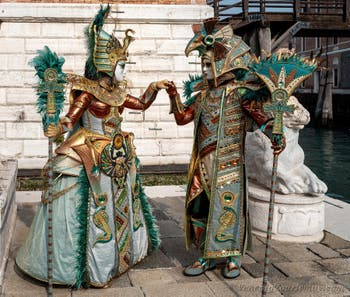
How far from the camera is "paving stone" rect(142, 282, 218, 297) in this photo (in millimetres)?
4254

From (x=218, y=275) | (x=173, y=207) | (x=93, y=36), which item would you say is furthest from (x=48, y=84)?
(x=173, y=207)

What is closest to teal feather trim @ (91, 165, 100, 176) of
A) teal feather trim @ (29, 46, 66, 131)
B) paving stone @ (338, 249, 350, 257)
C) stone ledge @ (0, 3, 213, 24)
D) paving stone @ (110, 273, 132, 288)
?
teal feather trim @ (29, 46, 66, 131)

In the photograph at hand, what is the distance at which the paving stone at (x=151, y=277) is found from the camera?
450cm

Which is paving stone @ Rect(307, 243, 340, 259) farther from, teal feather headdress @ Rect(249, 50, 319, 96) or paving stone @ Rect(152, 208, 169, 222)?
teal feather headdress @ Rect(249, 50, 319, 96)

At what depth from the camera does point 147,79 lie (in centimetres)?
1058

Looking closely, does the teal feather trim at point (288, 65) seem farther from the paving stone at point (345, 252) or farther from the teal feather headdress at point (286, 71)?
the paving stone at point (345, 252)

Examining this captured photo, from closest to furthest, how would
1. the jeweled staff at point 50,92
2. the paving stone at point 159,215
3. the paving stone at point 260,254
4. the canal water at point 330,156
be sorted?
the jeweled staff at point 50,92 < the paving stone at point 260,254 < the paving stone at point 159,215 < the canal water at point 330,156

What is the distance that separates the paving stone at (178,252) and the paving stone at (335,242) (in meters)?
1.55

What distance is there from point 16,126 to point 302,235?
6.53 meters

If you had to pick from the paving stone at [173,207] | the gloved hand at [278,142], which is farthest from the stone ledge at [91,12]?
the gloved hand at [278,142]

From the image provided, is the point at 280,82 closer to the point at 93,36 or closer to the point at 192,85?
the point at 192,85

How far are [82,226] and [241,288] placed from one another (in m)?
1.48

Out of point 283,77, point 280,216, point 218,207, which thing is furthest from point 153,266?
point 283,77

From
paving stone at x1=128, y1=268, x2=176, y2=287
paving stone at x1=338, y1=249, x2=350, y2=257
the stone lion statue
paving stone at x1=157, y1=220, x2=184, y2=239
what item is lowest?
paving stone at x1=338, y1=249, x2=350, y2=257
